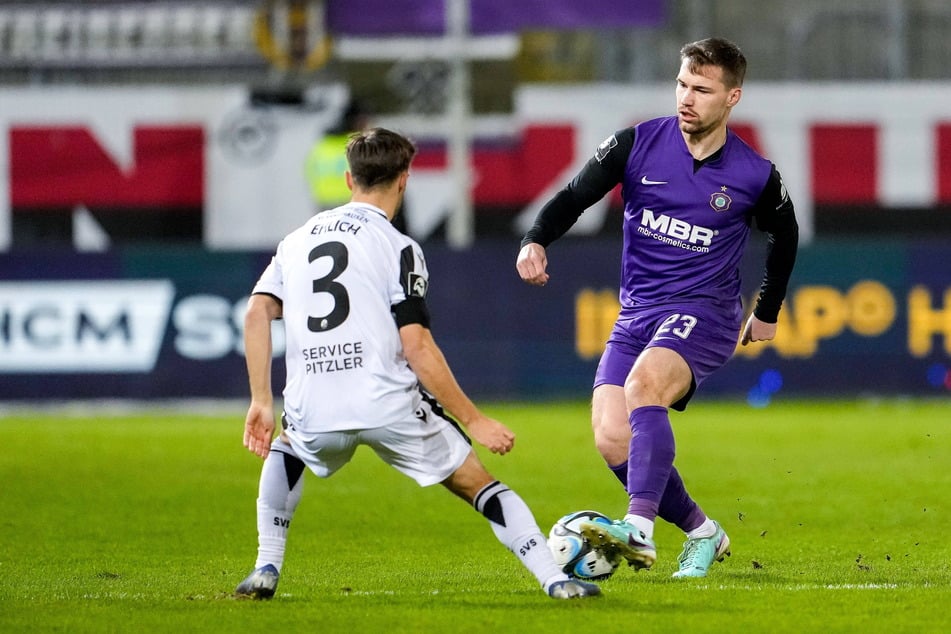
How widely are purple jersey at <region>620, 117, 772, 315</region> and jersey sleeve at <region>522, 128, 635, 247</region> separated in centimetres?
5

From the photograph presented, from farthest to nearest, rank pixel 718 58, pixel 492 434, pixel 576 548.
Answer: pixel 718 58
pixel 576 548
pixel 492 434

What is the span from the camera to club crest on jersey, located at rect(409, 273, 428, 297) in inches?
234

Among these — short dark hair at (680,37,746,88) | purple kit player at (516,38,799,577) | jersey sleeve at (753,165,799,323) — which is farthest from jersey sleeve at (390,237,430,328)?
jersey sleeve at (753,165,799,323)

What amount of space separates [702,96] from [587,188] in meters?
0.60

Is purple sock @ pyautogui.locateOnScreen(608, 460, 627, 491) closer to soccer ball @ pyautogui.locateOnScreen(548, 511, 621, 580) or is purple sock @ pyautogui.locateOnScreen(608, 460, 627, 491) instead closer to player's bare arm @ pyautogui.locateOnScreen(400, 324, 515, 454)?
soccer ball @ pyautogui.locateOnScreen(548, 511, 621, 580)

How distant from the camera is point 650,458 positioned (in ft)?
21.6

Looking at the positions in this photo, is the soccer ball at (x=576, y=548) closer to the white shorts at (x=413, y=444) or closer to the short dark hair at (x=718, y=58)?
the white shorts at (x=413, y=444)

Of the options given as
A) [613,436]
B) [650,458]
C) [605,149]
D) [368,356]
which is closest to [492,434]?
[368,356]

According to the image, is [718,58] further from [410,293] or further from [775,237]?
[410,293]

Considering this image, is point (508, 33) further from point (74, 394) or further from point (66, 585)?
point (66, 585)

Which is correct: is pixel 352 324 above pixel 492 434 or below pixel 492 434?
above

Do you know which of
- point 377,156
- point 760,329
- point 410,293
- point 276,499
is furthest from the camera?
point 760,329

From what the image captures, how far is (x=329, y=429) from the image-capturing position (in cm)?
595

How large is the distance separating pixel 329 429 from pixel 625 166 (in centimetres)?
183
